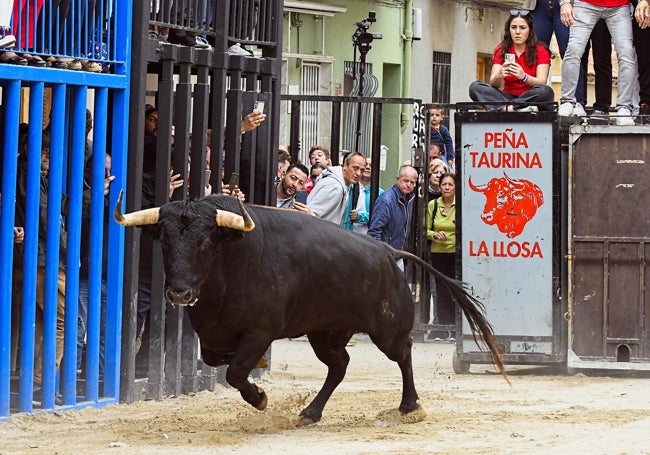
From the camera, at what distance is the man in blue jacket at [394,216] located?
16031 mm

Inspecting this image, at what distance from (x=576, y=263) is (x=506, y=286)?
0.61m

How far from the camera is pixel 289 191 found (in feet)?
50.4

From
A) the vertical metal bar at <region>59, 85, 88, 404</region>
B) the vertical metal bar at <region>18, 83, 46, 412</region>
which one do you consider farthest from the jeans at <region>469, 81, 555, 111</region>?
the vertical metal bar at <region>18, 83, 46, 412</region>

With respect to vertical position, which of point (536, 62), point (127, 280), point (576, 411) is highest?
point (536, 62)

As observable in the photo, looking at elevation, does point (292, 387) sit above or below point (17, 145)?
below

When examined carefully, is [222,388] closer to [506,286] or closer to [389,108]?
[506,286]

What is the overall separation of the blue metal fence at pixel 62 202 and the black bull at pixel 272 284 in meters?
0.88

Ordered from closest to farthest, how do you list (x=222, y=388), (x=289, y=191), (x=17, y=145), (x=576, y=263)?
1. (x=17, y=145)
2. (x=222, y=388)
3. (x=576, y=263)
4. (x=289, y=191)

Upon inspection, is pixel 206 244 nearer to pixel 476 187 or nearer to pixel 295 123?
pixel 476 187

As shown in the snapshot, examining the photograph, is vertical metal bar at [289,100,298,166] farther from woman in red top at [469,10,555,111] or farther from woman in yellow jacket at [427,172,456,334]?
woman in red top at [469,10,555,111]

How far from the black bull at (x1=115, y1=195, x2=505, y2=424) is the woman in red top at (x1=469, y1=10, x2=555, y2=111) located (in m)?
3.53

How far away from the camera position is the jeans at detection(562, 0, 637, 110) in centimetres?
1462

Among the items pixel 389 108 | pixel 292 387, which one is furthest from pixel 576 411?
pixel 389 108

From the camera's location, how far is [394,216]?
16062 millimetres
